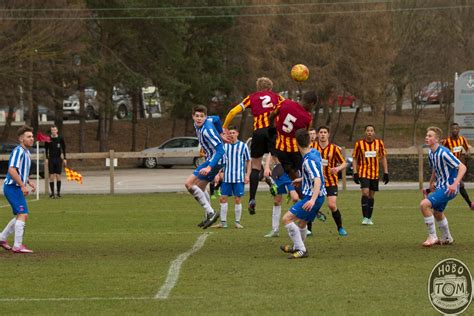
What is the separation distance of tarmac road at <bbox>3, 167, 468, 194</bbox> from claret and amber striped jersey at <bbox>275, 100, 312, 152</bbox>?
17180 mm

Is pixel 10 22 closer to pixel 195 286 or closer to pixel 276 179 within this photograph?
pixel 276 179

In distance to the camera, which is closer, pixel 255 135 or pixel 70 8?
pixel 255 135

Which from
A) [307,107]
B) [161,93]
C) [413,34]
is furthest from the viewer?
[413,34]

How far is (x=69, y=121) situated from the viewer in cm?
6391

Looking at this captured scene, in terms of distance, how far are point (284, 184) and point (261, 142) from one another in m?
0.82

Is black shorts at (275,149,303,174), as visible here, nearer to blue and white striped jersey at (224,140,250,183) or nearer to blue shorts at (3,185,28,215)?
blue and white striped jersey at (224,140,250,183)

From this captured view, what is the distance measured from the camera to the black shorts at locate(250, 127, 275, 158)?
53.4 ft

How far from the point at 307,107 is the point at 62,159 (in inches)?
672

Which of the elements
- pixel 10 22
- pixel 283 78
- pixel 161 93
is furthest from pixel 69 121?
pixel 10 22

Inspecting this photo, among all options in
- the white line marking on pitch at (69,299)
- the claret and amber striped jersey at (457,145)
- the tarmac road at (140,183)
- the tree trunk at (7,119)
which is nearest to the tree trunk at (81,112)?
the tree trunk at (7,119)

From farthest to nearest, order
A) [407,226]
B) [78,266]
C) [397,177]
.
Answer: [397,177], [407,226], [78,266]

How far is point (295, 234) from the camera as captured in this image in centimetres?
1334

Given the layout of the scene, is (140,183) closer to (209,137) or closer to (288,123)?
(209,137)

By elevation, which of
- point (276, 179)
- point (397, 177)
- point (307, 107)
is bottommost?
point (397, 177)
